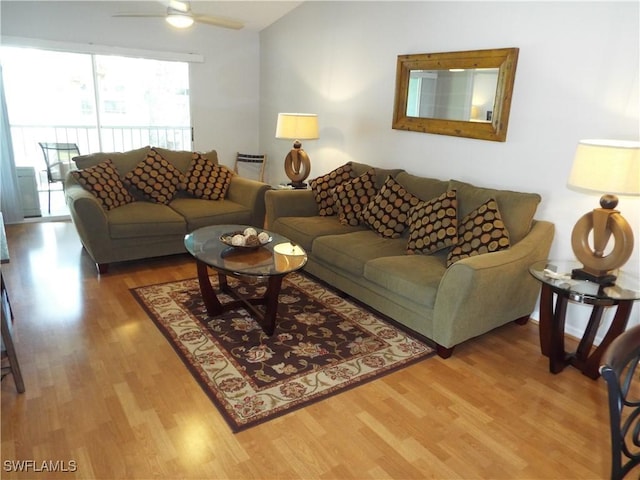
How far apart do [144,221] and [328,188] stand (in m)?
1.64

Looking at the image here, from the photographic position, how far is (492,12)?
10.6 feet

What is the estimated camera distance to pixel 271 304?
9.12ft

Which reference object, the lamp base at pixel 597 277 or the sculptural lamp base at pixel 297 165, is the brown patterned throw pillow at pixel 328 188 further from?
the lamp base at pixel 597 277

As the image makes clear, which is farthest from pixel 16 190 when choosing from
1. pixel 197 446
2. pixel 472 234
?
pixel 472 234

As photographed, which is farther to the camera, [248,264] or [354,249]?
[354,249]

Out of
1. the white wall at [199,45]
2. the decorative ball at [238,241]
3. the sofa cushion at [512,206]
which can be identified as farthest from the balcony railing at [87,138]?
the sofa cushion at [512,206]

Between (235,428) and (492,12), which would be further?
(492,12)

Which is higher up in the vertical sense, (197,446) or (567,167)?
(567,167)

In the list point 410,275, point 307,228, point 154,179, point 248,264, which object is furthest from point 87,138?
point 410,275

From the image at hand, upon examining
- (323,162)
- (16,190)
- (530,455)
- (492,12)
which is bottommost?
(530,455)

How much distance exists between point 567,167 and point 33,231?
502cm

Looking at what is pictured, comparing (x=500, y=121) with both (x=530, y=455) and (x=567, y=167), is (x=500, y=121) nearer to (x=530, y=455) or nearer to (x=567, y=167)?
(x=567, y=167)

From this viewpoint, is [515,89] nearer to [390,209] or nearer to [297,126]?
[390,209]

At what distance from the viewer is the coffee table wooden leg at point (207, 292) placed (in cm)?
298
